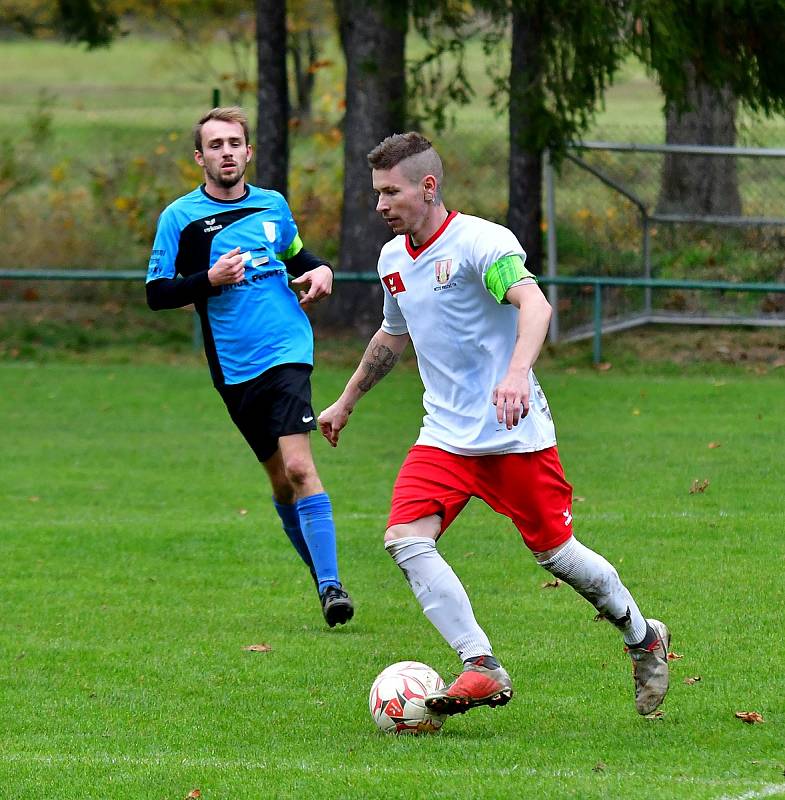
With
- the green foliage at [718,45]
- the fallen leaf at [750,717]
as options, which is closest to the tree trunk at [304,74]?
the green foliage at [718,45]

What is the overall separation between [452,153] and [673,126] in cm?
Result: 284

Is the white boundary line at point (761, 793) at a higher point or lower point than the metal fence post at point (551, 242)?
higher

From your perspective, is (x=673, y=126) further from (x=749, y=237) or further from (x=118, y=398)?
(x=118, y=398)

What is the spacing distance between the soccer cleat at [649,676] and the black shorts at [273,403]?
229cm

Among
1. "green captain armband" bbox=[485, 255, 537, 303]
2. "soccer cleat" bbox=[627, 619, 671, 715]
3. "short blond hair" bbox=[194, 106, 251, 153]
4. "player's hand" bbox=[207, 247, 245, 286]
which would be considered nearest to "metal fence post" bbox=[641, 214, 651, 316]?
"short blond hair" bbox=[194, 106, 251, 153]

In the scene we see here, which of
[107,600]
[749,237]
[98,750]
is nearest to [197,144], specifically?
[107,600]

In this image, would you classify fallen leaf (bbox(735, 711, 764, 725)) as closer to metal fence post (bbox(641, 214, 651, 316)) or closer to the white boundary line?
the white boundary line

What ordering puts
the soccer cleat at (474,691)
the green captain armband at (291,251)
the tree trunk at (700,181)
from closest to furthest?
1. the soccer cleat at (474,691)
2. the green captain armband at (291,251)
3. the tree trunk at (700,181)

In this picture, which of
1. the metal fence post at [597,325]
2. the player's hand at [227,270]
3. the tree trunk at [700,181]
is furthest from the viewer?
the tree trunk at [700,181]

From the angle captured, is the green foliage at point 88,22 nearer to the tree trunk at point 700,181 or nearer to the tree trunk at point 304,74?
the tree trunk at point 304,74

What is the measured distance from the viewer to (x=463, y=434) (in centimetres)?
540

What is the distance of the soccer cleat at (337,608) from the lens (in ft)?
21.8

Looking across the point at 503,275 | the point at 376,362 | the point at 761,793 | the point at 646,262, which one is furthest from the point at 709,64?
the point at 761,793

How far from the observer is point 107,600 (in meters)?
7.71
